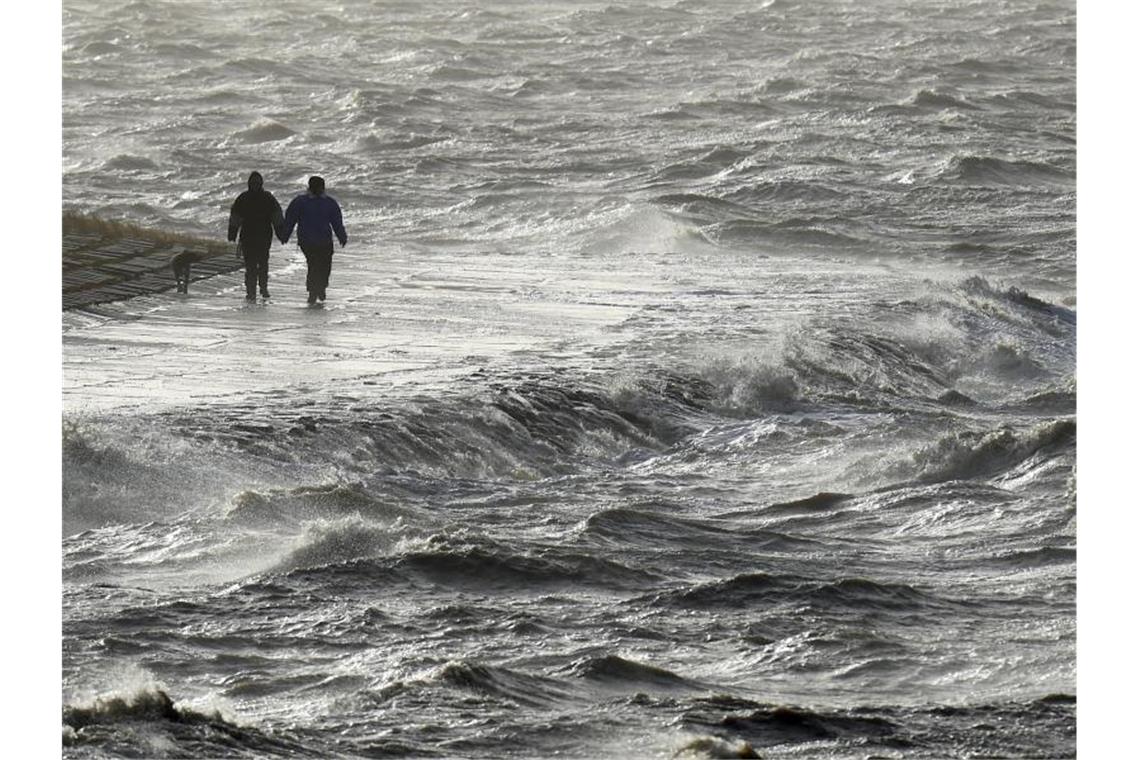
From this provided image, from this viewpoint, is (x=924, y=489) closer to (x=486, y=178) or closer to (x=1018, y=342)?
(x=1018, y=342)

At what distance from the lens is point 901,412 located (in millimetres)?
13656

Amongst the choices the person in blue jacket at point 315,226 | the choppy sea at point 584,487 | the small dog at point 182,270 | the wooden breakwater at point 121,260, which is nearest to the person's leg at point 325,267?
the person in blue jacket at point 315,226

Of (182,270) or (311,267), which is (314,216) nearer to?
(311,267)

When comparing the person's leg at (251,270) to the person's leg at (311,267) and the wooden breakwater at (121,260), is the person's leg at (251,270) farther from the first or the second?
the wooden breakwater at (121,260)

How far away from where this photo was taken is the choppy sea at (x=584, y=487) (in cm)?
852

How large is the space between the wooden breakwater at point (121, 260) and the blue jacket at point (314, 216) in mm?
1214

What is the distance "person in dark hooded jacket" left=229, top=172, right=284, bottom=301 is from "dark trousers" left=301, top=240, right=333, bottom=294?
0.85ft

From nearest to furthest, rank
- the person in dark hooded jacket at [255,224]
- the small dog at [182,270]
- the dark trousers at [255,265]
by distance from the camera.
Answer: the person in dark hooded jacket at [255,224] → the dark trousers at [255,265] → the small dog at [182,270]

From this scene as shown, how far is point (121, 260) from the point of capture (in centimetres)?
1611

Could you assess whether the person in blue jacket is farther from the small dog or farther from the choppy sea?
the small dog

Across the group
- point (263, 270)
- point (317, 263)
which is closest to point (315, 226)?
point (317, 263)

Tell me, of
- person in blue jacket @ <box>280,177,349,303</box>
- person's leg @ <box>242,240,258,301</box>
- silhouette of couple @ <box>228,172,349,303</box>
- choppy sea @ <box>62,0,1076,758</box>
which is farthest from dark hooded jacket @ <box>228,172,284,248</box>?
choppy sea @ <box>62,0,1076,758</box>

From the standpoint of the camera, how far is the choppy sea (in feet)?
27.9

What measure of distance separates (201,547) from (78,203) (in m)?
14.8
